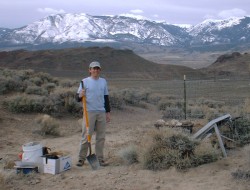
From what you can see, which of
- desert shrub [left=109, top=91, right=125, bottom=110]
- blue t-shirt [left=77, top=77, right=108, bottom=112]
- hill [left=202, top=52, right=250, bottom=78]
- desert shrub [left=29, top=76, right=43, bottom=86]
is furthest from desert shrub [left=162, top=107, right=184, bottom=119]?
hill [left=202, top=52, right=250, bottom=78]

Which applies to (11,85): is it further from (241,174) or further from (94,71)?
(241,174)

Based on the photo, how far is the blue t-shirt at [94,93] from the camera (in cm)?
878

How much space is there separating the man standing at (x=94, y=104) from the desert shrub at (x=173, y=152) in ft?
3.24

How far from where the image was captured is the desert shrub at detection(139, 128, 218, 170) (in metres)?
7.96

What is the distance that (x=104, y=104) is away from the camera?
29.7ft

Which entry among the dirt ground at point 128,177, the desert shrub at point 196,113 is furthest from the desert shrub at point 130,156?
the desert shrub at point 196,113

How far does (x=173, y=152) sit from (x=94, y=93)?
6.26 feet

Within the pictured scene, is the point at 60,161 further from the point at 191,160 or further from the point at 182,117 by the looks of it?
the point at 182,117

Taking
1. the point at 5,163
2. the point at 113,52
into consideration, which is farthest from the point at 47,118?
the point at 113,52

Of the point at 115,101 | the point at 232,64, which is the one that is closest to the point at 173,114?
the point at 115,101

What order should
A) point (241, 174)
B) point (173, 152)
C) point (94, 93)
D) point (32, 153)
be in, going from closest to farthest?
1. point (241, 174)
2. point (173, 152)
3. point (32, 153)
4. point (94, 93)

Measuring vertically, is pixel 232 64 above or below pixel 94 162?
below

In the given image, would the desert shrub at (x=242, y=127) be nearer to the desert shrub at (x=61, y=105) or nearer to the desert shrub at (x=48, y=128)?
the desert shrub at (x=48, y=128)

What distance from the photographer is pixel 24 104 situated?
15.9 metres
